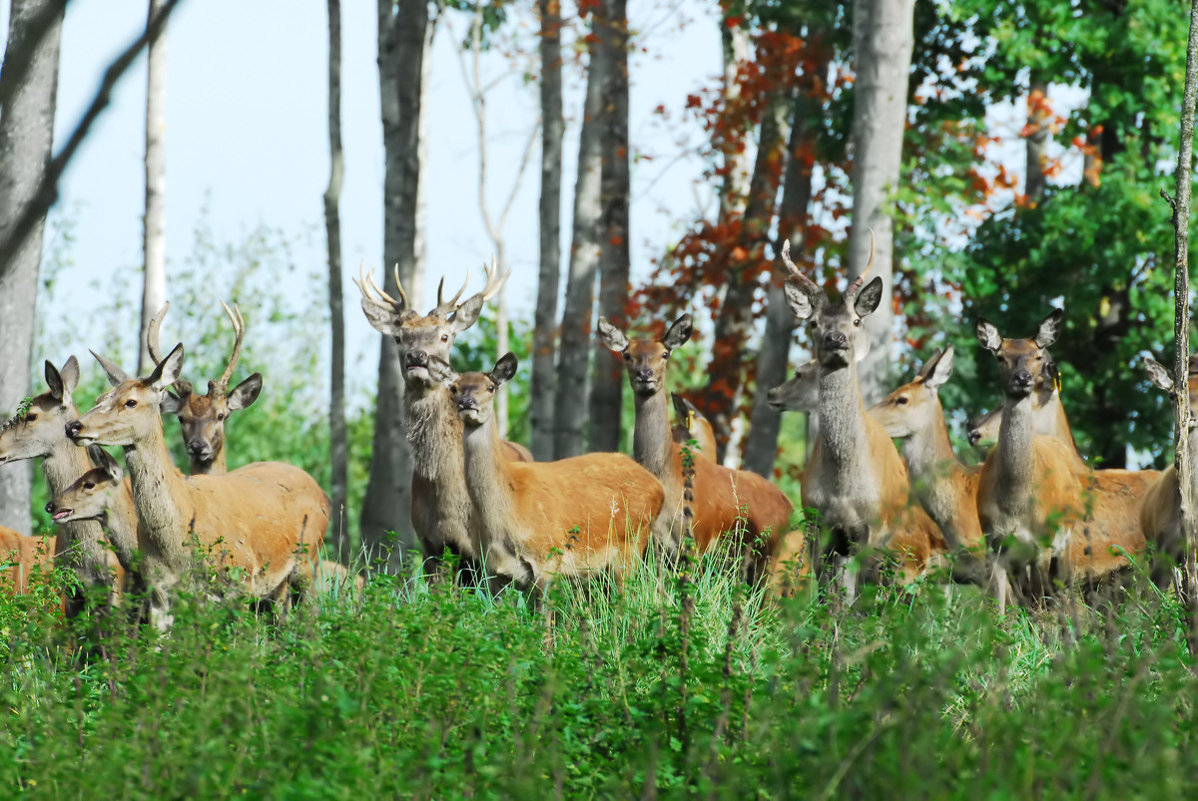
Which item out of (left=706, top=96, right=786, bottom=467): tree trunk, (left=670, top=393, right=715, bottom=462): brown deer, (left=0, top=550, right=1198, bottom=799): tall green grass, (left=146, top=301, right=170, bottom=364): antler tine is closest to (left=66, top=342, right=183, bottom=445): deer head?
(left=0, top=550, right=1198, bottom=799): tall green grass

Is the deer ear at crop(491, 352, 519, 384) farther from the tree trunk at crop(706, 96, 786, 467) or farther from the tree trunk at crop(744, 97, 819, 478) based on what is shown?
the tree trunk at crop(706, 96, 786, 467)

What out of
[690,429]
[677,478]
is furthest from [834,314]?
[690,429]

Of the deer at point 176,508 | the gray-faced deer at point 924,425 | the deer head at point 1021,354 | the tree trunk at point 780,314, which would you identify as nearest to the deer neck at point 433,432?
the deer at point 176,508

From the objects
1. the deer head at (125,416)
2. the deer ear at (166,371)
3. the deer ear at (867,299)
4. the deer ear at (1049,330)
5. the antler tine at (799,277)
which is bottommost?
the deer head at (125,416)

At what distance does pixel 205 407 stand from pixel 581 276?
6.43 m

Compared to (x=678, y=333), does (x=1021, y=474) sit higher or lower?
lower

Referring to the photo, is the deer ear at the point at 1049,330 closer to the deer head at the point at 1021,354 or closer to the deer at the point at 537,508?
the deer head at the point at 1021,354

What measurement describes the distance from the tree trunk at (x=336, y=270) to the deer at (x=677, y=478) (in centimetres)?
587

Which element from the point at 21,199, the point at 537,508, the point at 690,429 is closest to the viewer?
the point at 537,508

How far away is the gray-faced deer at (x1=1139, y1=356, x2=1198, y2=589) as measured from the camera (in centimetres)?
861

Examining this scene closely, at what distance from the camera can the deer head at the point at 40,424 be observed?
8.77 metres

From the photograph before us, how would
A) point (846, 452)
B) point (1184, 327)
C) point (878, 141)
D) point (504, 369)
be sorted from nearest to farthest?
point (1184, 327) → point (846, 452) → point (504, 369) → point (878, 141)

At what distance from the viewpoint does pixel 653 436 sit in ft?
34.5

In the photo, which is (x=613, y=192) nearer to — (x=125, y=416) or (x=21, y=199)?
(x=21, y=199)
